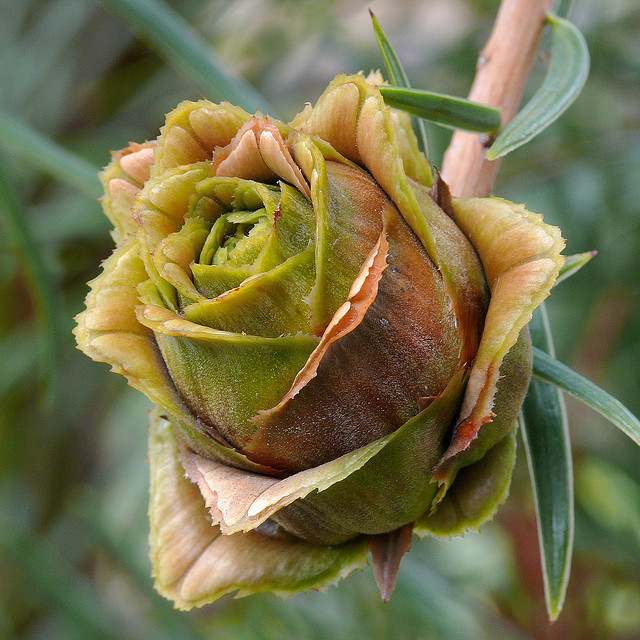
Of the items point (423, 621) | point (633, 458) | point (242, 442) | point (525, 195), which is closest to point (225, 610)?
point (423, 621)

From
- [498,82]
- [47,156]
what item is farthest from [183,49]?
[498,82]

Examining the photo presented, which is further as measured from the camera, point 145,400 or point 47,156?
point 145,400

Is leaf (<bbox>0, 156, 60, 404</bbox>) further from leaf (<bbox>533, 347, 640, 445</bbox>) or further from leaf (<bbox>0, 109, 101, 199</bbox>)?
leaf (<bbox>533, 347, 640, 445</bbox>)

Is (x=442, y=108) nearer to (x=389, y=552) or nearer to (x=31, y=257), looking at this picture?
(x=389, y=552)

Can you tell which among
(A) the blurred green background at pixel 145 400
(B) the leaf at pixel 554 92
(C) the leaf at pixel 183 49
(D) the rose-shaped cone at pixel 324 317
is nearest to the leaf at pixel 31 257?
(A) the blurred green background at pixel 145 400

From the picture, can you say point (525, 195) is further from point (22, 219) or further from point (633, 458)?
point (22, 219)
